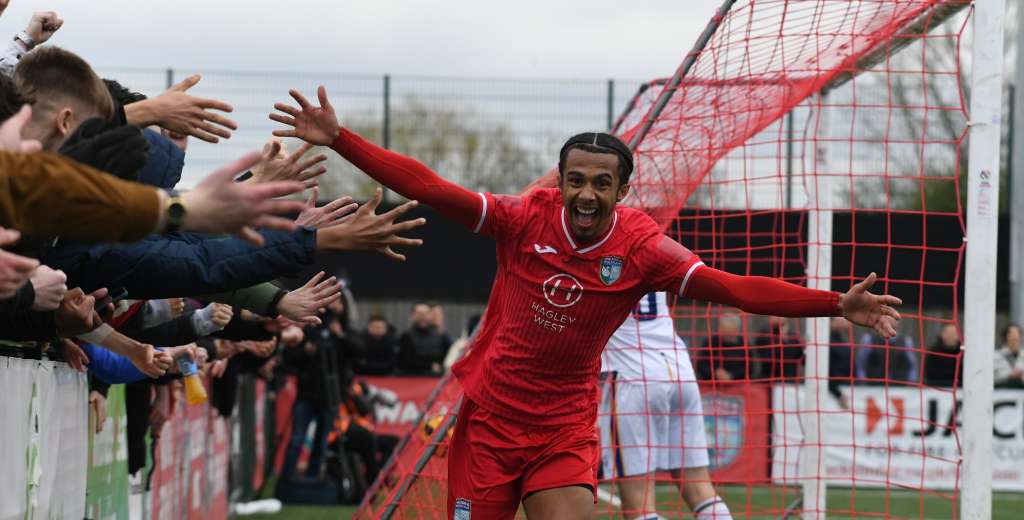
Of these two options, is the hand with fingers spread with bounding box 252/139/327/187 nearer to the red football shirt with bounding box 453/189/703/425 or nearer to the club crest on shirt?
the red football shirt with bounding box 453/189/703/425

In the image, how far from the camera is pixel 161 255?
166 inches

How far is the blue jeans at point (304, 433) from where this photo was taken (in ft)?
41.3

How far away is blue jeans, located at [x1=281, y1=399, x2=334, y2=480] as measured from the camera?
12.6m

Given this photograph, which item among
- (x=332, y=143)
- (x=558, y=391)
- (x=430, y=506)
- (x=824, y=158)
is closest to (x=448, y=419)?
(x=430, y=506)

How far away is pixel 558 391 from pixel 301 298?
1096mm

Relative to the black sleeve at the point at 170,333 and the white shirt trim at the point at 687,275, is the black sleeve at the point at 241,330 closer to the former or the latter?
the black sleeve at the point at 170,333

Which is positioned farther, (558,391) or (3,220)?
(558,391)

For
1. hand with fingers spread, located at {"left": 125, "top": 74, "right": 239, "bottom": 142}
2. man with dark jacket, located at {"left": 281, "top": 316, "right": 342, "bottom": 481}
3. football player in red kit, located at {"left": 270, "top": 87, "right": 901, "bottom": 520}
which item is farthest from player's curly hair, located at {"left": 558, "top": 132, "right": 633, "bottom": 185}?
man with dark jacket, located at {"left": 281, "top": 316, "right": 342, "bottom": 481}

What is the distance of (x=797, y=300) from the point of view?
16.1 feet

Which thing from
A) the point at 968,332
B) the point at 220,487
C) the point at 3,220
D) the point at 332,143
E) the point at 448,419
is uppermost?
the point at 332,143

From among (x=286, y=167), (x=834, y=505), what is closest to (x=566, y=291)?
(x=286, y=167)

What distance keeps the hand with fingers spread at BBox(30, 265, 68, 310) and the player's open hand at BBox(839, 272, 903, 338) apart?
110 inches

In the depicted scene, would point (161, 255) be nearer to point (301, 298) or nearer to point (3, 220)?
point (301, 298)

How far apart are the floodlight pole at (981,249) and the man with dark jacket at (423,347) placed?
373 inches
